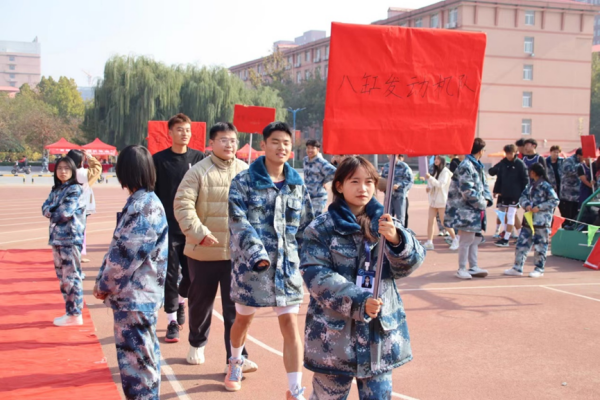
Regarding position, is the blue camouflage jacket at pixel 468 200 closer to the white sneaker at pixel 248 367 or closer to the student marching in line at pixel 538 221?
the student marching in line at pixel 538 221

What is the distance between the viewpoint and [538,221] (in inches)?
378

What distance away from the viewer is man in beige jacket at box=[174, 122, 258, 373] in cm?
525

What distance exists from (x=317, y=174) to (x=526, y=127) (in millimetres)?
62146

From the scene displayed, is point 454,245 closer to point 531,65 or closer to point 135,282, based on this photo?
point 135,282

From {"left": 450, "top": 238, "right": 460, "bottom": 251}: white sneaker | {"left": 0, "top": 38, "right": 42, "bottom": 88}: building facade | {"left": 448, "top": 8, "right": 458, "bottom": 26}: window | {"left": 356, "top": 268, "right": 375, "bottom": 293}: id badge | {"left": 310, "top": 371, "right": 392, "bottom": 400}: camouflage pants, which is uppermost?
{"left": 0, "top": 38, "right": 42, "bottom": 88}: building facade

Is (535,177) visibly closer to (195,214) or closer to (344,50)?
(195,214)

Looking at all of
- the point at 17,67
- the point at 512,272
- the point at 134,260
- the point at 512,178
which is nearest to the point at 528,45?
the point at 512,178

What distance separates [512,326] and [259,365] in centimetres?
288

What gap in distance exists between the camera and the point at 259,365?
545 cm

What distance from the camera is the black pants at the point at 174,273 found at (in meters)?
6.13

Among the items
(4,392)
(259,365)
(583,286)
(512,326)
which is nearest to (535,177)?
(583,286)

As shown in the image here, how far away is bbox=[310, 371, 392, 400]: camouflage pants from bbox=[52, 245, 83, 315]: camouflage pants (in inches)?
161

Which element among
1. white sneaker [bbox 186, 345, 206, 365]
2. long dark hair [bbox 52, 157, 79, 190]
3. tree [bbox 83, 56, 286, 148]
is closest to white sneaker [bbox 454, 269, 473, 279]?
white sneaker [bbox 186, 345, 206, 365]

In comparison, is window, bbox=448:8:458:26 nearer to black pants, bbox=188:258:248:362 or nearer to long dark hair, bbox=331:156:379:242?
black pants, bbox=188:258:248:362
